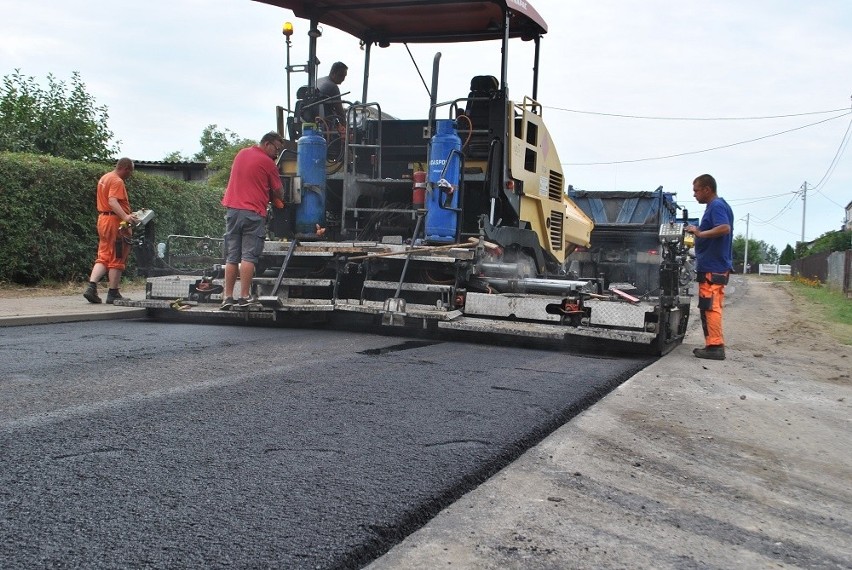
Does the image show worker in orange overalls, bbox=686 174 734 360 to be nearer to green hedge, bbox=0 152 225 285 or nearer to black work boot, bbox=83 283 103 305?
black work boot, bbox=83 283 103 305

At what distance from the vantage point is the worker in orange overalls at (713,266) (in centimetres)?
675

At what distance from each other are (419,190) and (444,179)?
44 centimetres

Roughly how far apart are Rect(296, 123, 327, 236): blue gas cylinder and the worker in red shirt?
0.38m

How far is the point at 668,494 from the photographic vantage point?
2758 mm

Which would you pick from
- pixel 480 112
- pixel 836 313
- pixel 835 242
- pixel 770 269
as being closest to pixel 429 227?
pixel 480 112

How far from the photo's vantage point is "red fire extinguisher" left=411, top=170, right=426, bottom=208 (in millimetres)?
7371

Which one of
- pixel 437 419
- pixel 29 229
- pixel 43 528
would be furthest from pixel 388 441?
pixel 29 229

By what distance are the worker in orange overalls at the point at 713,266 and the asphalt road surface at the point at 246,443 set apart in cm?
152

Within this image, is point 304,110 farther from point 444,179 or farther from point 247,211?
point 444,179

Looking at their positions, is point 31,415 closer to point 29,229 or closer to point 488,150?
point 488,150

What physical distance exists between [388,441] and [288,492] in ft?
2.42

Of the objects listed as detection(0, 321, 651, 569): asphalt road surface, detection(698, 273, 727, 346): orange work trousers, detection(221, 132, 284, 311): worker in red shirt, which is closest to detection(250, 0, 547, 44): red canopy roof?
detection(221, 132, 284, 311): worker in red shirt

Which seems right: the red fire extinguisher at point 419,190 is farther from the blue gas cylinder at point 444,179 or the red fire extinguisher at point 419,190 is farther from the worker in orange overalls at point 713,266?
the worker in orange overalls at point 713,266

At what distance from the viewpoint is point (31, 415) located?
3279 millimetres
